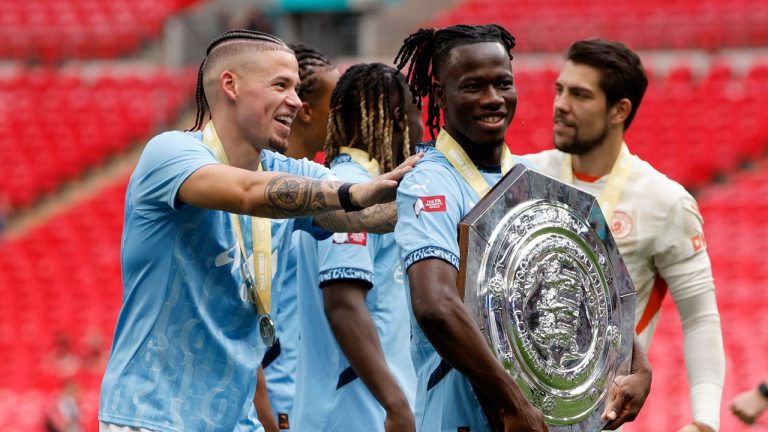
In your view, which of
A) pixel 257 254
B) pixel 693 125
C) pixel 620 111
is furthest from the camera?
pixel 693 125

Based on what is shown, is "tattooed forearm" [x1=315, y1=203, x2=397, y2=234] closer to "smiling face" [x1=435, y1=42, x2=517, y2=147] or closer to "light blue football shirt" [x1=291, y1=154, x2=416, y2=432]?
"smiling face" [x1=435, y1=42, x2=517, y2=147]

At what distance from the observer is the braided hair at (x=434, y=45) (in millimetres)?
3631

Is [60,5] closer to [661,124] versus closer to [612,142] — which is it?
[661,124]

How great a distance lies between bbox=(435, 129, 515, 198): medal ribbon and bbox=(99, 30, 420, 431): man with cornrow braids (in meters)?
0.31

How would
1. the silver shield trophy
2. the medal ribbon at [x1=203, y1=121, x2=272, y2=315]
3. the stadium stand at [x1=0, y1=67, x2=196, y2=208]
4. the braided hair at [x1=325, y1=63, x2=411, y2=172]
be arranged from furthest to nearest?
1. the stadium stand at [x1=0, y1=67, x2=196, y2=208]
2. the braided hair at [x1=325, y1=63, x2=411, y2=172]
3. the medal ribbon at [x1=203, y1=121, x2=272, y2=315]
4. the silver shield trophy

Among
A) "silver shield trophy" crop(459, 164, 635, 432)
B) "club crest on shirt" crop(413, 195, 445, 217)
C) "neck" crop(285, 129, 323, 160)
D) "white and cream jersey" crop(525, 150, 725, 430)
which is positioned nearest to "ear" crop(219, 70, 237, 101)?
"club crest on shirt" crop(413, 195, 445, 217)

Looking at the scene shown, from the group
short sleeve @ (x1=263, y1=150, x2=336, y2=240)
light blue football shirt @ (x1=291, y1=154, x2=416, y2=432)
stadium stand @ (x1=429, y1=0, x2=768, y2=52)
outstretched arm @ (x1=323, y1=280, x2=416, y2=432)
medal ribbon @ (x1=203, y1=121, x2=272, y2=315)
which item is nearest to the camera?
medal ribbon @ (x1=203, y1=121, x2=272, y2=315)

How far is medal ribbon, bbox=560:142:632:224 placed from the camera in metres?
4.79

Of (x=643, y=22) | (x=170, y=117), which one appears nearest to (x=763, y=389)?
(x=643, y=22)

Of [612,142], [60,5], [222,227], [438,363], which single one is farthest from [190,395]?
[60,5]

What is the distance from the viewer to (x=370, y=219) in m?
3.90

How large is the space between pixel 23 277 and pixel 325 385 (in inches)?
500

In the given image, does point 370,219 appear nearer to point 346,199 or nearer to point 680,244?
point 346,199

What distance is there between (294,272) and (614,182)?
4.13ft
